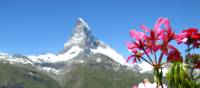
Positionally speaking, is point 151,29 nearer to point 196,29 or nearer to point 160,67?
point 160,67

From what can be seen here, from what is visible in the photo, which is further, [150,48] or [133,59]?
[133,59]

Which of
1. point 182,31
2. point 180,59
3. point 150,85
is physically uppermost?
point 182,31

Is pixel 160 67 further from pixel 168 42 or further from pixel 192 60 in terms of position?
pixel 192 60

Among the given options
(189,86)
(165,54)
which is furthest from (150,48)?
(189,86)

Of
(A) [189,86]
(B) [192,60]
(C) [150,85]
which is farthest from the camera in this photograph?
(B) [192,60]

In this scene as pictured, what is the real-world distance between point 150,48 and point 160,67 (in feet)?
0.77

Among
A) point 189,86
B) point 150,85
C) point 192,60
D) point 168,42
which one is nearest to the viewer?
point 168,42

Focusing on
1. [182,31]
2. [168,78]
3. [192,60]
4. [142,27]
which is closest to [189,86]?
[168,78]

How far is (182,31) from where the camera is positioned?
5074 mm

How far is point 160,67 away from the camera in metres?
4.68

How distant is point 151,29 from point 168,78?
709 mm

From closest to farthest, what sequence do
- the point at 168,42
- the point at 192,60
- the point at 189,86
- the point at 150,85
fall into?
1. the point at 168,42
2. the point at 150,85
3. the point at 189,86
4. the point at 192,60

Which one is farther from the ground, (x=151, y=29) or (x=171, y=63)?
(x=151, y=29)

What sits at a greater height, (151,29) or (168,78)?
(151,29)
